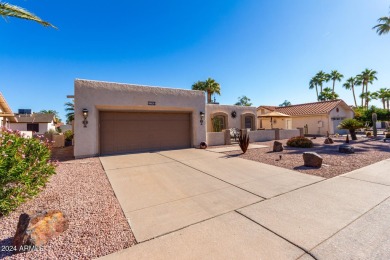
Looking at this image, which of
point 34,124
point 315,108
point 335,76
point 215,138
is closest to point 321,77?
point 335,76

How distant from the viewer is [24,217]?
103 inches

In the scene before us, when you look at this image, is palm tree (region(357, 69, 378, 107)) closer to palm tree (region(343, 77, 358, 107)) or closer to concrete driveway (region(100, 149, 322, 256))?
palm tree (region(343, 77, 358, 107))

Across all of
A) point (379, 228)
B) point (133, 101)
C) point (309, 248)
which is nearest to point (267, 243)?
point (309, 248)

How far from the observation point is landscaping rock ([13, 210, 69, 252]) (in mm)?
2453

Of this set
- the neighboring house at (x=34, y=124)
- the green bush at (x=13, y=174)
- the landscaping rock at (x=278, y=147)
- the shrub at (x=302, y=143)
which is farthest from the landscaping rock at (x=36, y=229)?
the neighboring house at (x=34, y=124)

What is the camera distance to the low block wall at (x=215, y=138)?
13.4 meters

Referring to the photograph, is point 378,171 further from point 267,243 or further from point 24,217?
point 24,217

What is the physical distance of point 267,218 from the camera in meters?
3.25

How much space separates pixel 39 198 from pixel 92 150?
5.74 metres

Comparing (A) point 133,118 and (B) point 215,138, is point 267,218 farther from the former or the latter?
(B) point 215,138

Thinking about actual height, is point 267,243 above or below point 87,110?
below

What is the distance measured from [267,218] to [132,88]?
9.59 meters

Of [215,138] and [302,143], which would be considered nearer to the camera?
[302,143]

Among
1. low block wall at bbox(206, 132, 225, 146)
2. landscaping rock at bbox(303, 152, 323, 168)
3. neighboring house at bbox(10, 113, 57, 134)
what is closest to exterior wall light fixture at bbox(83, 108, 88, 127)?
low block wall at bbox(206, 132, 225, 146)
